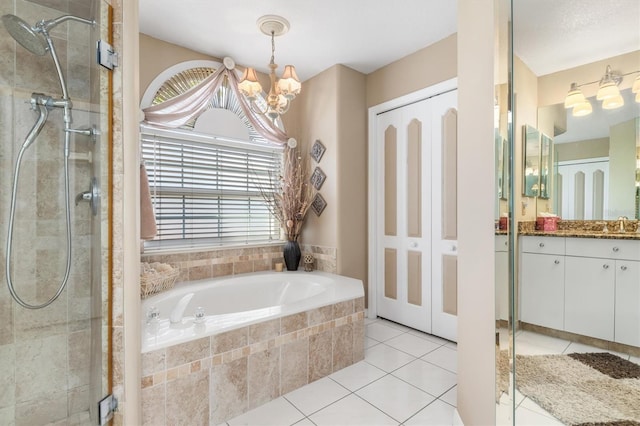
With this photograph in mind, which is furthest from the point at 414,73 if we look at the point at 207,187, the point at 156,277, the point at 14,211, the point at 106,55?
the point at 14,211

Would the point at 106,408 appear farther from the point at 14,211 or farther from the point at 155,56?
the point at 155,56

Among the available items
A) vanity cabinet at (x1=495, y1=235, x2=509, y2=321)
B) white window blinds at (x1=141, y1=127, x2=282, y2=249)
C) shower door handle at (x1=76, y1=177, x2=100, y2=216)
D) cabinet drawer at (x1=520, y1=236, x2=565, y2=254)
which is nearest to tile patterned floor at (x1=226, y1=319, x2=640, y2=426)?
vanity cabinet at (x1=495, y1=235, x2=509, y2=321)

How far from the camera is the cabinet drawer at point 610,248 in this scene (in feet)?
3.55

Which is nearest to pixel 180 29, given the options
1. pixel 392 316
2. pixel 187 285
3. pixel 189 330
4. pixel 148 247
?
pixel 148 247

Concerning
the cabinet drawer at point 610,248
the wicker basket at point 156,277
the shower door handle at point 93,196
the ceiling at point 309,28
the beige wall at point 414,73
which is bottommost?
the wicker basket at point 156,277

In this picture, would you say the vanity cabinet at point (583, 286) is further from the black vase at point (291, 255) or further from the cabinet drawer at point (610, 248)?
the black vase at point (291, 255)

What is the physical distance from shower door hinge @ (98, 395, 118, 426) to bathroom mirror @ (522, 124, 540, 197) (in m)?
1.99

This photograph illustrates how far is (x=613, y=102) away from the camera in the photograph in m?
1.09

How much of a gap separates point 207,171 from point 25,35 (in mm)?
1823

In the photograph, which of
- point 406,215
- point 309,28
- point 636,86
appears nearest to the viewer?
point 636,86

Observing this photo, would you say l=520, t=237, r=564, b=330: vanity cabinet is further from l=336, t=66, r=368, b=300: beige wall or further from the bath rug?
l=336, t=66, r=368, b=300: beige wall

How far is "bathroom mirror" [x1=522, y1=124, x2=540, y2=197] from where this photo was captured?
1.19 meters

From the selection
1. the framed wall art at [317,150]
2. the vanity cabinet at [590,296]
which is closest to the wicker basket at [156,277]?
the framed wall art at [317,150]

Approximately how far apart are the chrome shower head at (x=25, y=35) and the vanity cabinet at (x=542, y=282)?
2.15 meters
